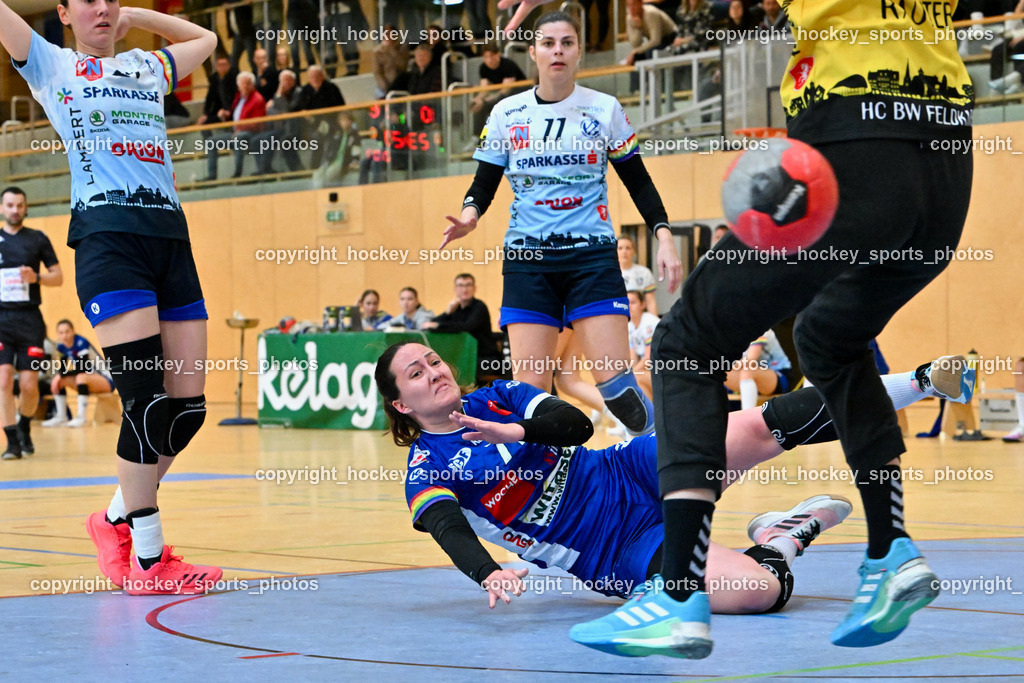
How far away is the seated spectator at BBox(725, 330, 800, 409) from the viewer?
11.1 meters

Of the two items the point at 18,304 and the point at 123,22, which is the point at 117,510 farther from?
the point at 18,304

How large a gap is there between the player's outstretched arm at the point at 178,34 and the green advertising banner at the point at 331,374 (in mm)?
7701

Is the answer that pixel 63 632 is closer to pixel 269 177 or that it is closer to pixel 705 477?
pixel 705 477

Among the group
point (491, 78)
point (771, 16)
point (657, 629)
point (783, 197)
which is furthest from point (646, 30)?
point (657, 629)

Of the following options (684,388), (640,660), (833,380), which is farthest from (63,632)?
(833,380)

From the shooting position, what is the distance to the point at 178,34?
4520 mm

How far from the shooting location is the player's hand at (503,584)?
3104mm

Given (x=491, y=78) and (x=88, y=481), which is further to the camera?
(x=491, y=78)

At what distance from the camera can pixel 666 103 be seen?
14203mm

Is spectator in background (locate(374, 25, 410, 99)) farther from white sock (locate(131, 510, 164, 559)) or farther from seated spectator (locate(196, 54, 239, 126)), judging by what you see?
white sock (locate(131, 510, 164, 559))

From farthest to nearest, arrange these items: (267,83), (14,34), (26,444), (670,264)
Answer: (267,83)
(26,444)
(670,264)
(14,34)

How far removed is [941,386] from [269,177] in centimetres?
1645

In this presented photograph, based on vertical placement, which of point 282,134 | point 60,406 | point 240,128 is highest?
point 240,128

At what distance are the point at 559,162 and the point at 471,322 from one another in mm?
8113
